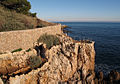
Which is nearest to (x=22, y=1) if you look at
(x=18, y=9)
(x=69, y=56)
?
(x=18, y=9)

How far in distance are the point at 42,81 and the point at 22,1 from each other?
21945mm

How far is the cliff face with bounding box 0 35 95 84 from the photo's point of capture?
11930 millimetres

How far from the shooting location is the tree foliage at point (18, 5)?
81.1 feet

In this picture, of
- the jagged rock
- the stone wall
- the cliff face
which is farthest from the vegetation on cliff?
the cliff face

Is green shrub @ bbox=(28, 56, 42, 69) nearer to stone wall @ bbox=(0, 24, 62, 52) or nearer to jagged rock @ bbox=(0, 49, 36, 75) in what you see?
jagged rock @ bbox=(0, 49, 36, 75)

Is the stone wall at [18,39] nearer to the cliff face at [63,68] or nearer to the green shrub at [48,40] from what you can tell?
the green shrub at [48,40]

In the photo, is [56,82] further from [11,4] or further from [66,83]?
[11,4]

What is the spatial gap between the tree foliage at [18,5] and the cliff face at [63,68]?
15.1 metres

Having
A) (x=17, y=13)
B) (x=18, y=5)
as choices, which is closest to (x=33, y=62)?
Answer: (x=17, y=13)

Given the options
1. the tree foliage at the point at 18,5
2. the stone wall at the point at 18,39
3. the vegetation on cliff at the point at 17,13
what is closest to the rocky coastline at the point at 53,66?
the stone wall at the point at 18,39

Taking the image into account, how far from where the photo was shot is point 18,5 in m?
26.5

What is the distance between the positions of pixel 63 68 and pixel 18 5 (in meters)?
21.4

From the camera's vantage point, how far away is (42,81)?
12.3m

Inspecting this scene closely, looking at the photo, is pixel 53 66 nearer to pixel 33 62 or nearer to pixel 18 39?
pixel 33 62
